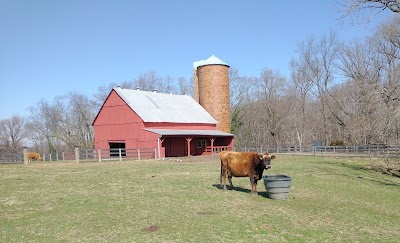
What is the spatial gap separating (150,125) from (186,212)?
25.7 metres

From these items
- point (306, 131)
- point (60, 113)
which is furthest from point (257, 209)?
point (60, 113)

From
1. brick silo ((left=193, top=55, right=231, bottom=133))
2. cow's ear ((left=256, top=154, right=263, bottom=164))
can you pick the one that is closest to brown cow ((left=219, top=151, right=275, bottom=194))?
cow's ear ((left=256, top=154, right=263, bottom=164))

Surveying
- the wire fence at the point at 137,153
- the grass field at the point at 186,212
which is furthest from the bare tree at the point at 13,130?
the grass field at the point at 186,212

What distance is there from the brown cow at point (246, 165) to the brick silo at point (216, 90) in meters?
31.9

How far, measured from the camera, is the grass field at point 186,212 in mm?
7270

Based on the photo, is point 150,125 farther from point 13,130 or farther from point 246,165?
point 13,130

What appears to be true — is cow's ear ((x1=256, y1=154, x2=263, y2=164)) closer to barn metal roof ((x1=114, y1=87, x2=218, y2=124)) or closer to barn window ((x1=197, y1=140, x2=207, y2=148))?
barn metal roof ((x1=114, y1=87, x2=218, y2=124))

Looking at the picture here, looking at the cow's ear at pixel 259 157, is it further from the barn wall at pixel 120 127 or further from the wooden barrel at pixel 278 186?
the barn wall at pixel 120 127

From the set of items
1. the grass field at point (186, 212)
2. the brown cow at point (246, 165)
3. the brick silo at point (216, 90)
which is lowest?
the grass field at point (186, 212)

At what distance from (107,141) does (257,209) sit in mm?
29176

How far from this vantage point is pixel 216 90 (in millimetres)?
44969

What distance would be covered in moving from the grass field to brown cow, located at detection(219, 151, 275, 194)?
661 mm

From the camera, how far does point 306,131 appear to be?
6231 cm

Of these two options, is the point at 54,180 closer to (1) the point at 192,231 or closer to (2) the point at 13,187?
(2) the point at 13,187
